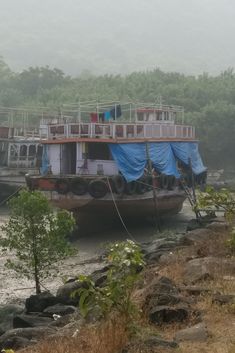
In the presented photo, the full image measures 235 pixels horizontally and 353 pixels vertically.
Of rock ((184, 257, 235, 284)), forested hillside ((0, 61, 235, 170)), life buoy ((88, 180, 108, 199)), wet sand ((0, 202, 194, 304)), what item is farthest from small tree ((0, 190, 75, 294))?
forested hillside ((0, 61, 235, 170))

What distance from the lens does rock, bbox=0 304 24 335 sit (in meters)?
8.16

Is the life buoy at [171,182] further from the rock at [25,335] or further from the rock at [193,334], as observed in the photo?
the rock at [193,334]

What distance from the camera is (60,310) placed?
8.27 meters

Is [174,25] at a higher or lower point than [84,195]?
higher

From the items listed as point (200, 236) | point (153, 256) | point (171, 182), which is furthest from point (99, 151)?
point (153, 256)

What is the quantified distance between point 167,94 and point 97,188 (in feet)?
90.9

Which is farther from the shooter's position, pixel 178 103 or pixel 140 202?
pixel 178 103

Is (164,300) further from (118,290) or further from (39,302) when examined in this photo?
(39,302)

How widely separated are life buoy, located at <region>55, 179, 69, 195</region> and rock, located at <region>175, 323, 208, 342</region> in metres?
12.9

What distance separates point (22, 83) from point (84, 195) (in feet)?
144

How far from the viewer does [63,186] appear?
60.4 ft

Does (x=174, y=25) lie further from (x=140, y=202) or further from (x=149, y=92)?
(x=140, y=202)

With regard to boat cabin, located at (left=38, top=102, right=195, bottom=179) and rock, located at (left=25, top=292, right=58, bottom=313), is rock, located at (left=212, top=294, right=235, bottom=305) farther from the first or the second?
boat cabin, located at (left=38, top=102, right=195, bottom=179)

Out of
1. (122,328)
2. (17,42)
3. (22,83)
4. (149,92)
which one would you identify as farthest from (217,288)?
(17,42)
